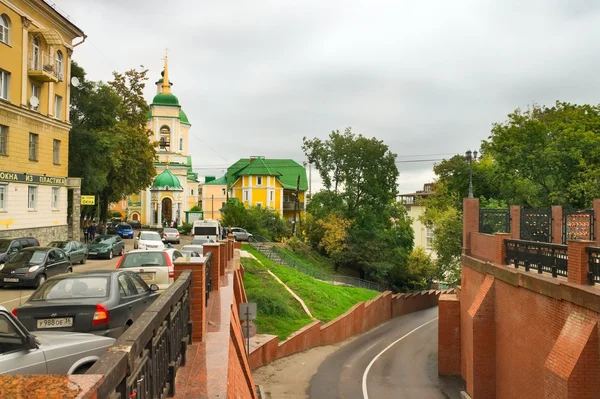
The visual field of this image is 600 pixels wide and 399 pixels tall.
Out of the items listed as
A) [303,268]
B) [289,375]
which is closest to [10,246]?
[289,375]

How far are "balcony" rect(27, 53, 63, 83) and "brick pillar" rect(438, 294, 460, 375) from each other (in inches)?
916

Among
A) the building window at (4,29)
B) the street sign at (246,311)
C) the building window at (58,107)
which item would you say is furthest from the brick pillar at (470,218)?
the building window at (58,107)

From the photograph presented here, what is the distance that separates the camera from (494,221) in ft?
64.4

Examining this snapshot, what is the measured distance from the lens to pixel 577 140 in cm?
3036

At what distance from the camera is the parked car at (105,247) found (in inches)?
1190

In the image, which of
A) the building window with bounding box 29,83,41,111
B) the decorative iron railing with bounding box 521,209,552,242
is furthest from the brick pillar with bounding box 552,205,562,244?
the building window with bounding box 29,83,41,111

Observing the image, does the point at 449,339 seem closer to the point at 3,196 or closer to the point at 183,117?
the point at 3,196

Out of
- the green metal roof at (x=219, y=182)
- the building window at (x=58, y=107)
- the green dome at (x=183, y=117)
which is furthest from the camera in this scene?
the green metal roof at (x=219, y=182)

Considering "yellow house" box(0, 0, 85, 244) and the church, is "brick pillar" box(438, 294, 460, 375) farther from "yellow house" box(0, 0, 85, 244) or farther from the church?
the church

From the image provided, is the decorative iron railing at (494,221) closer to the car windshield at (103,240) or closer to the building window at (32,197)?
the car windshield at (103,240)

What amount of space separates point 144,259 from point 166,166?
212 ft

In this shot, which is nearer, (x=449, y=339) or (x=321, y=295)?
(x=449, y=339)

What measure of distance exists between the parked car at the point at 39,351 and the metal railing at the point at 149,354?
0.82 meters

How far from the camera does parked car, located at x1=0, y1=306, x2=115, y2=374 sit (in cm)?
505
